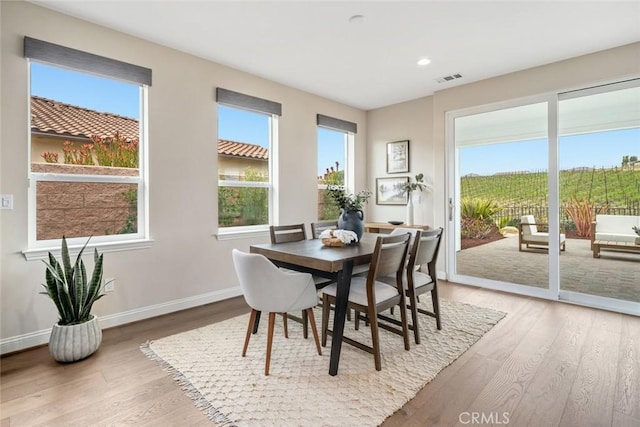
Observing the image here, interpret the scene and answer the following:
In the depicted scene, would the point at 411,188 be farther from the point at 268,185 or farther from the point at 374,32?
the point at 374,32

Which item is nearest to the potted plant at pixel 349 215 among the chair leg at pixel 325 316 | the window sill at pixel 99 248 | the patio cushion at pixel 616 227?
the chair leg at pixel 325 316

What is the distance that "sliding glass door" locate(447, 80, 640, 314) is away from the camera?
3238 mm

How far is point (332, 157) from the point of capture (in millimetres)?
5051

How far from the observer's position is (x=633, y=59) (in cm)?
308

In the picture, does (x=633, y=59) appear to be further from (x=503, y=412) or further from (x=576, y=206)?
(x=503, y=412)

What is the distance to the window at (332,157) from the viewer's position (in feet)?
15.8

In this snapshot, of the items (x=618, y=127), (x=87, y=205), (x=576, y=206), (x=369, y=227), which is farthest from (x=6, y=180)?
(x=618, y=127)

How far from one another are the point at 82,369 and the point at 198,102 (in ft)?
8.45

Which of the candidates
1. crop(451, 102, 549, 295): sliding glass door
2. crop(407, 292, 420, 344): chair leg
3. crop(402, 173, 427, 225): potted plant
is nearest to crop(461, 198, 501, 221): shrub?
crop(451, 102, 549, 295): sliding glass door

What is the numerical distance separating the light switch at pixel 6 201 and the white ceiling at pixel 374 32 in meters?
1.49

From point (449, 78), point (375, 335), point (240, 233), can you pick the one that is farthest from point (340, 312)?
point (449, 78)

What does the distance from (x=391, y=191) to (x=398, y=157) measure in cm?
56

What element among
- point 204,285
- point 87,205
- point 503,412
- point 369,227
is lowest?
point 503,412

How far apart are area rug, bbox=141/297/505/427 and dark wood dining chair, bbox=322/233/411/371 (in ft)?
0.50
